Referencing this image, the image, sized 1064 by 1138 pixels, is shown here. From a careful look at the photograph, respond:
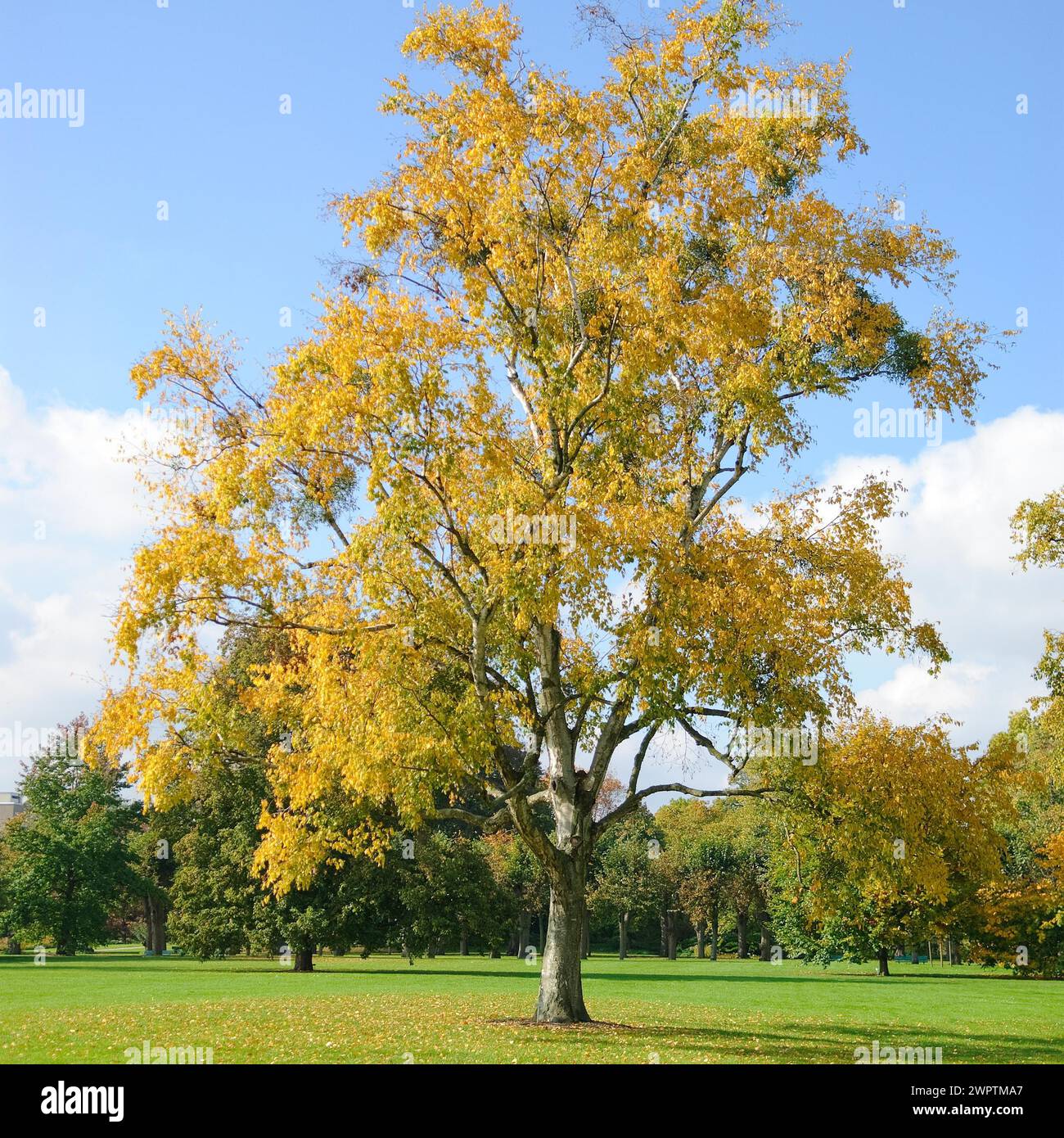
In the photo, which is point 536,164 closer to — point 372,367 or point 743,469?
point 372,367

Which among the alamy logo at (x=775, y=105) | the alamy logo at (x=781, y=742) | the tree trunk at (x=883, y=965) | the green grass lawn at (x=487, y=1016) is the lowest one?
the tree trunk at (x=883, y=965)

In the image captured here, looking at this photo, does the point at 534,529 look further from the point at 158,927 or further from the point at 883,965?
the point at 158,927

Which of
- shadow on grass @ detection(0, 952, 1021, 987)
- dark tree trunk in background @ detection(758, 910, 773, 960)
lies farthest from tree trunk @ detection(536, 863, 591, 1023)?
dark tree trunk in background @ detection(758, 910, 773, 960)

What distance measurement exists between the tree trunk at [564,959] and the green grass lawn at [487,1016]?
662mm

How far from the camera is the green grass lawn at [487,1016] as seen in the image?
16.3 m

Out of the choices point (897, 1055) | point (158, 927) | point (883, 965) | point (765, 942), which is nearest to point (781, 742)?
point (897, 1055)

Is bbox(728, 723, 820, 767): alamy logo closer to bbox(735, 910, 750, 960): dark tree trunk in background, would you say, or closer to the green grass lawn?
the green grass lawn

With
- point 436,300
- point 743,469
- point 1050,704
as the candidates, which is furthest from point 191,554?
point 1050,704

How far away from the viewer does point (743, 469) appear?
21.1 metres

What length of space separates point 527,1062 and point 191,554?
8.51m

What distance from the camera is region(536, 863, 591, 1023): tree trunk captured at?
1938cm

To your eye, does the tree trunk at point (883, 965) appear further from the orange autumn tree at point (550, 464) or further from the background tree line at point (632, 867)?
the orange autumn tree at point (550, 464)

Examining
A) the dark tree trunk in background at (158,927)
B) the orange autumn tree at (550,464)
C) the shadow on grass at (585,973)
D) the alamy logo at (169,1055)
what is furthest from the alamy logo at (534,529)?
the dark tree trunk in background at (158,927)
